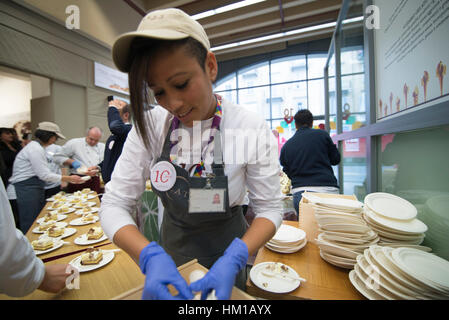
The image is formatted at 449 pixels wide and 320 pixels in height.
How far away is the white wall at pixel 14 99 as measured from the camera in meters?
5.56

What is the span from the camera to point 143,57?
654 millimetres

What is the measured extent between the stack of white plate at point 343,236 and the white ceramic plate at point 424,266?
134mm

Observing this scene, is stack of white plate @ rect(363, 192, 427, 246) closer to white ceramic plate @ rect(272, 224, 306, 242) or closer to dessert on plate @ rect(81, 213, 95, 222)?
white ceramic plate @ rect(272, 224, 306, 242)

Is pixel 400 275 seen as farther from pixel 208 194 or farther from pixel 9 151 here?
pixel 9 151

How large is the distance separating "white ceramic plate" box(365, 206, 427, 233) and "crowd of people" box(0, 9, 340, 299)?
52 cm

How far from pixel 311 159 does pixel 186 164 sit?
1.82 meters

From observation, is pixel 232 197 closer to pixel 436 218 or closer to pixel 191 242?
pixel 191 242

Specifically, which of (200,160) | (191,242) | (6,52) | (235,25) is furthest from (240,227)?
(235,25)

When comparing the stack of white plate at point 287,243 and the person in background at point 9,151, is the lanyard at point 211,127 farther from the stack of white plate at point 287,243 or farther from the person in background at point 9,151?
the person in background at point 9,151

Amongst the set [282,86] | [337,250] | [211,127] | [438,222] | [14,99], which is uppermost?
[282,86]

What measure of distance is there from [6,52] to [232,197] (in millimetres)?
5335

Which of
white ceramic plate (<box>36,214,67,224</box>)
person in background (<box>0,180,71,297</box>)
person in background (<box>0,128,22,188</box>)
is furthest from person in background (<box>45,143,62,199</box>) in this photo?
person in background (<box>0,180,71,297</box>)

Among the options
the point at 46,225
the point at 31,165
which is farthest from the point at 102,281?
the point at 31,165

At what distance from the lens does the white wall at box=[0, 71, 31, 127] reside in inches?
219
